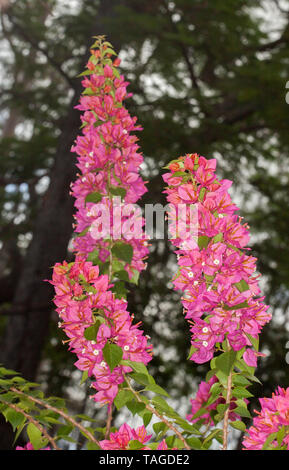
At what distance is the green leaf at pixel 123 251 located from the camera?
1.89m

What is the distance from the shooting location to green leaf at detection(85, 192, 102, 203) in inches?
76.6

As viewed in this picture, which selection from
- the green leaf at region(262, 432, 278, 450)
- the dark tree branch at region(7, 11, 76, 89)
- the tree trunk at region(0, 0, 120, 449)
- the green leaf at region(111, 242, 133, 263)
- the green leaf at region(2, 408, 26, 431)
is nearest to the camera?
the green leaf at region(262, 432, 278, 450)

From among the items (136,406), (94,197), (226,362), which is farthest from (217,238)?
(94,197)

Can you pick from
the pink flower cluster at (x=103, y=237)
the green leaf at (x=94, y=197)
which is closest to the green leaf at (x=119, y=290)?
the pink flower cluster at (x=103, y=237)

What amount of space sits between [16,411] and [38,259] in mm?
4519

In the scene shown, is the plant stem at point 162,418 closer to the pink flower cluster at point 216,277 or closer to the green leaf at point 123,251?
the pink flower cluster at point 216,277

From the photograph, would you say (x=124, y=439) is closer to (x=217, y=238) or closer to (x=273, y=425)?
(x=273, y=425)

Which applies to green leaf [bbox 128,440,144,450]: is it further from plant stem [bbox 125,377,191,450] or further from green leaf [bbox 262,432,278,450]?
green leaf [bbox 262,432,278,450]

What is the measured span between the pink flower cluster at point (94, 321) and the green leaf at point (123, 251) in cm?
37

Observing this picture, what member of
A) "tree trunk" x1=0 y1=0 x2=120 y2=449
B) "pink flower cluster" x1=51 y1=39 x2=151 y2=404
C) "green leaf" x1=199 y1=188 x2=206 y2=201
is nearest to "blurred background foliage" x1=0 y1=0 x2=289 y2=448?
"tree trunk" x1=0 y1=0 x2=120 y2=449

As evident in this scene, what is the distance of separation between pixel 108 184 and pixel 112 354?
0.83 metres

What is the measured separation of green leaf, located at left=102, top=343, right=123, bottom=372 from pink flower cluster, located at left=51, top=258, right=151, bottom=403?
1.1 inches

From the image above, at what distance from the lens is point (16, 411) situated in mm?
1635
